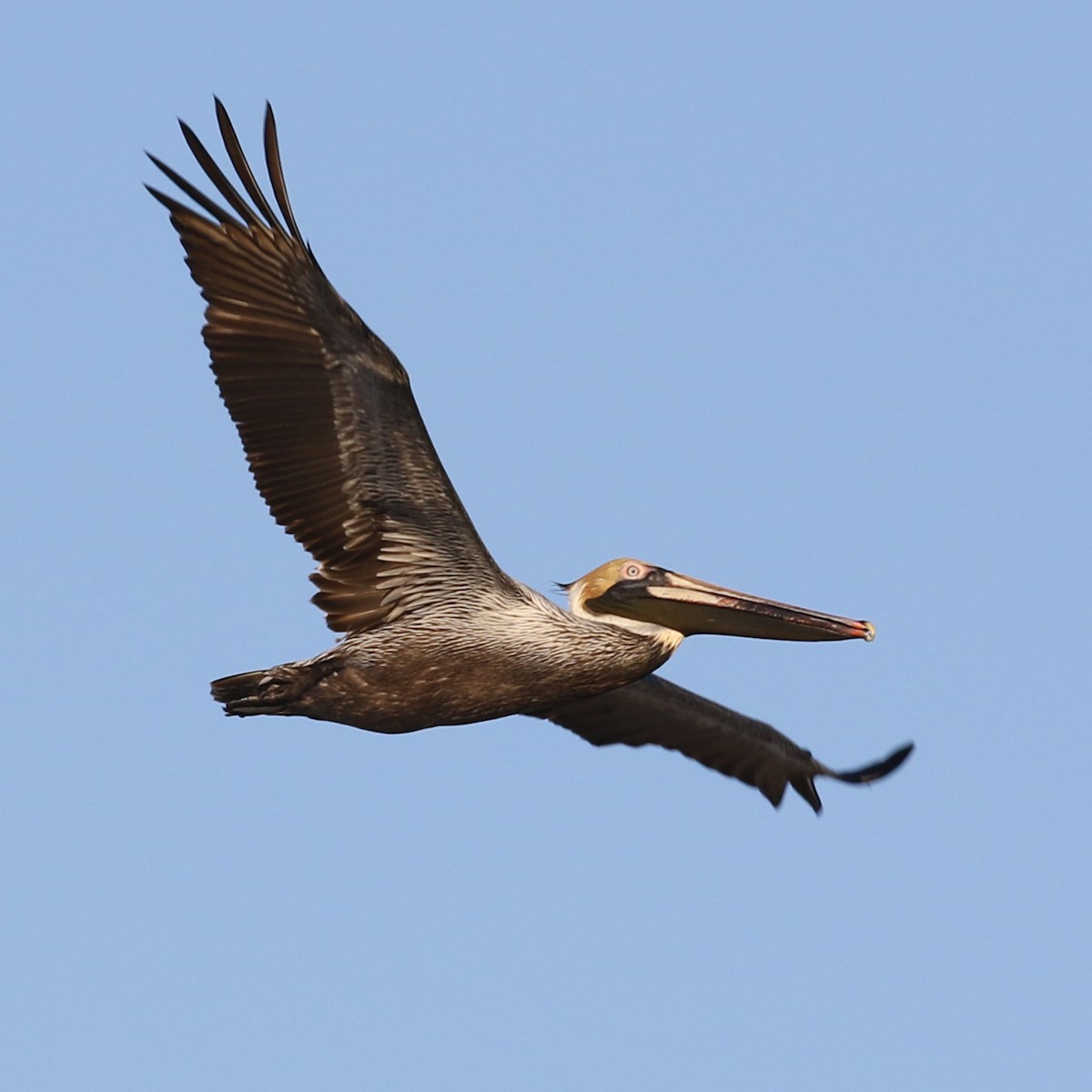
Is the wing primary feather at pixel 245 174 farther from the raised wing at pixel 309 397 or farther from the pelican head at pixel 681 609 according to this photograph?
the pelican head at pixel 681 609

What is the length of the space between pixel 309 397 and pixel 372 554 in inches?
35.4

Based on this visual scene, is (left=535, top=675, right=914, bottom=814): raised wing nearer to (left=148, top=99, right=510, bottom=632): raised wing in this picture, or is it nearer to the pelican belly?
the pelican belly

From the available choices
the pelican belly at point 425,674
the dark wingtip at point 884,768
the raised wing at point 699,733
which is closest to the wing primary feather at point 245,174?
the pelican belly at point 425,674

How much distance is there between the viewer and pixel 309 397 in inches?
401

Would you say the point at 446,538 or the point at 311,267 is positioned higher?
the point at 311,267

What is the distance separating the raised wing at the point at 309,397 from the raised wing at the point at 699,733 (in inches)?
109

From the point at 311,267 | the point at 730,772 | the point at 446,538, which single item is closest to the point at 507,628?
the point at 446,538

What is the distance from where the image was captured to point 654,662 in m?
10.9

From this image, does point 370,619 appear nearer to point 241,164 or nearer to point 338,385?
point 338,385

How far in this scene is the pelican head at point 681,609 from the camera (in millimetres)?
10914

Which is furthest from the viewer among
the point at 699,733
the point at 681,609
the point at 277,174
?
the point at 699,733

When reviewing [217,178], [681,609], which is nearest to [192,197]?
[217,178]

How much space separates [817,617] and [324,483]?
104 inches

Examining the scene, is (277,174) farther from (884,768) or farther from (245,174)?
(884,768)
